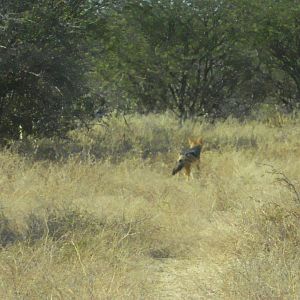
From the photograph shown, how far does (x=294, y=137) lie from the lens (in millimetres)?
11109

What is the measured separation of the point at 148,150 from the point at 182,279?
19.4 feet

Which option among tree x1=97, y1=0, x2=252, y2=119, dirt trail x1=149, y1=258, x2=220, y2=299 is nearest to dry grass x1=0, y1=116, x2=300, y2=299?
dirt trail x1=149, y1=258, x2=220, y2=299

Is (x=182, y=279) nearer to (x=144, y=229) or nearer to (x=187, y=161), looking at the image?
(x=144, y=229)

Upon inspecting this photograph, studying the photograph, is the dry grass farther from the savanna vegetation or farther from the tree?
the tree

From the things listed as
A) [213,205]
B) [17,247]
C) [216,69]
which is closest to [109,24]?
[216,69]

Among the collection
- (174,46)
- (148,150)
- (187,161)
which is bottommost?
(148,150)

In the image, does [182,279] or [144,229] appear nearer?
[182,279]

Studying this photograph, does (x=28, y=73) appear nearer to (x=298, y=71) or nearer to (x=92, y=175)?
(x=92, y=175)

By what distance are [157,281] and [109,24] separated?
861cm

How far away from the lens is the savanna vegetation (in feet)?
13.7

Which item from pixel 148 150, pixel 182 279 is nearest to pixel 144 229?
pixel 182 279

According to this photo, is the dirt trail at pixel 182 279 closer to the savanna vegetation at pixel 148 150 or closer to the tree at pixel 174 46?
the savanna vegetation at pixel 148 150

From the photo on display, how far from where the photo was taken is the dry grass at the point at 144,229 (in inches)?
150

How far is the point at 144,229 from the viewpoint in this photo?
17.3ft
